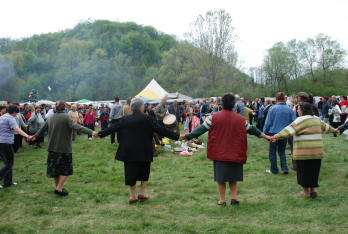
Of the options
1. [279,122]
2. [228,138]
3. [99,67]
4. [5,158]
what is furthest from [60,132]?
[99,67]

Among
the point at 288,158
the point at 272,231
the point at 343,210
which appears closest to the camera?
the point at 272,231

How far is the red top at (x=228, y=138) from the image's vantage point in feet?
13.5

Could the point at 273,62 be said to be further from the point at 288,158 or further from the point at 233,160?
the point at 233,160

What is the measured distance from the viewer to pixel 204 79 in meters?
41.7

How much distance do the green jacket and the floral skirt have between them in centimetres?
12

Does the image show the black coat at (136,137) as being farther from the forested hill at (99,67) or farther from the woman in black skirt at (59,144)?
the forested hill at (99,67)

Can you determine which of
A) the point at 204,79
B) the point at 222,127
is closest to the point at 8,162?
the point at 222,127

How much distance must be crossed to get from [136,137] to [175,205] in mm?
1416

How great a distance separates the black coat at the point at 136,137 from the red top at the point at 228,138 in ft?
2.89

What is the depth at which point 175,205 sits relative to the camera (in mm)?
4578

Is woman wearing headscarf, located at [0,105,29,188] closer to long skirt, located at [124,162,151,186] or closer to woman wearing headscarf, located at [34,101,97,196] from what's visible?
woman wearing headscarf, located at [34,101,97,196]

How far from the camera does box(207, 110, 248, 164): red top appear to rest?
13.5 ft

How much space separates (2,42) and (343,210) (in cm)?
8130

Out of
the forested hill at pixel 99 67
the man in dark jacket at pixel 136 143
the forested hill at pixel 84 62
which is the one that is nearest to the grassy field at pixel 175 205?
the man in dark jacket at pixel 136 143
